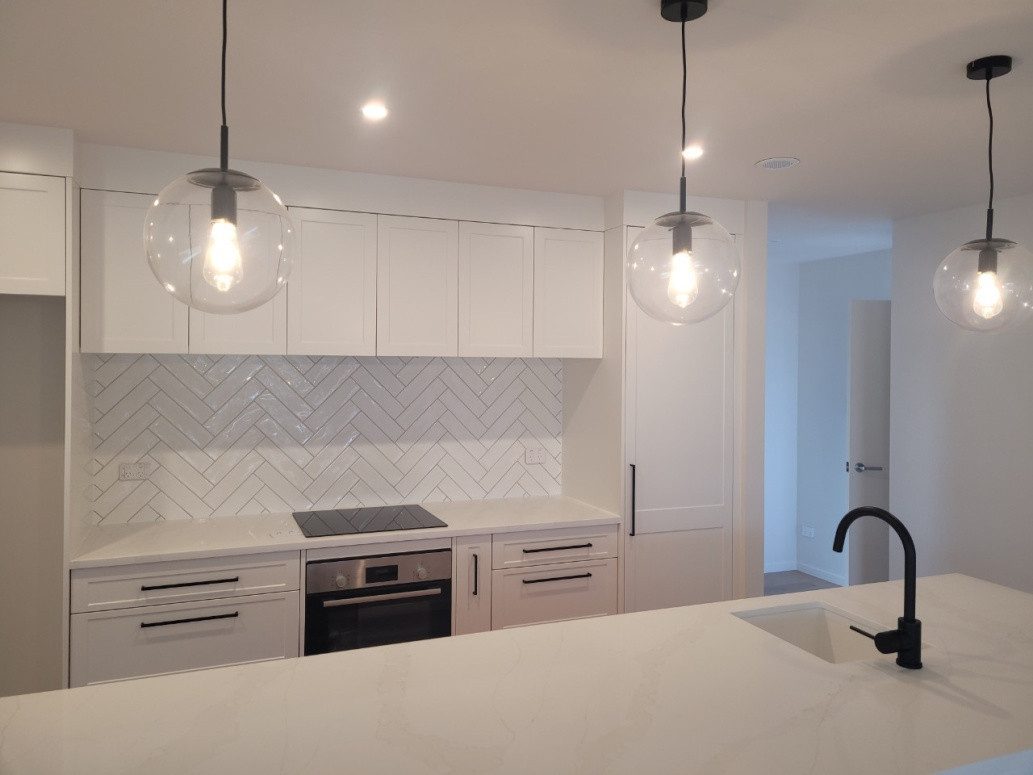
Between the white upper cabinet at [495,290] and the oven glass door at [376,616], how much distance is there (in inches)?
43.8

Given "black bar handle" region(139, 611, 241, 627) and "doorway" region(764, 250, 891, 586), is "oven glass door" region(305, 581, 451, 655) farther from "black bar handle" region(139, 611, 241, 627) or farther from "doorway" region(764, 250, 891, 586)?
"doorway" region(764, 250, 891, 586)

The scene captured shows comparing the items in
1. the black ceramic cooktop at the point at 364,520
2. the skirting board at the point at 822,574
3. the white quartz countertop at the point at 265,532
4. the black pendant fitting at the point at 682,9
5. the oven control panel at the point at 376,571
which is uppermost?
the black pendant fitting at the point at 682,9

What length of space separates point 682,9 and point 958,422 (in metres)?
3.05

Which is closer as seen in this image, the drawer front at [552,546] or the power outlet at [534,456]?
the drawer front at [552,546]

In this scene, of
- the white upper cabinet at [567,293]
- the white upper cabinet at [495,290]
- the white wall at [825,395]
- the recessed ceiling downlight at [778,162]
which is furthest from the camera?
the white wall at [825,395]

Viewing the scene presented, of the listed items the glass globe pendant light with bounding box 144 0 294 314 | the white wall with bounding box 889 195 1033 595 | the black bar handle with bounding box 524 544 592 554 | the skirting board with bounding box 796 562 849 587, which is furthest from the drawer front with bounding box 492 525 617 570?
the skirting board with bounding box 796 562 849 587

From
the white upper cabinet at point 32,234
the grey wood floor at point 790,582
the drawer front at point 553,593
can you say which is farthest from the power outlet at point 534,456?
the grey wood floor at point 790,582

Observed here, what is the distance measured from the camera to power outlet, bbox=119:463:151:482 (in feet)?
10.5

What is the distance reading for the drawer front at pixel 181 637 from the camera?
8.77 ft

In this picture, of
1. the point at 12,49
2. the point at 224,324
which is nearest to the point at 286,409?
the point at 224,324

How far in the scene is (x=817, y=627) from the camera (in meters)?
2.20

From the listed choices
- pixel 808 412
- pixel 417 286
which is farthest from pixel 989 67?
pixel 808 412

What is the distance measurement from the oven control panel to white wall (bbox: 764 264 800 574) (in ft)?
11.6

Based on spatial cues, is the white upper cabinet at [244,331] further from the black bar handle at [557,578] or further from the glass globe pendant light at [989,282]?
the glass globe pendant light at [989,282]
